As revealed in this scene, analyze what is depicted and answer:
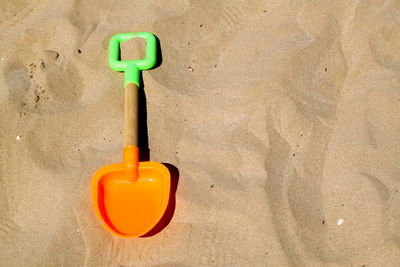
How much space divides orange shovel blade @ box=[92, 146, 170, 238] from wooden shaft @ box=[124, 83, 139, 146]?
4 cm

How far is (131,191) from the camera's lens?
167 cm

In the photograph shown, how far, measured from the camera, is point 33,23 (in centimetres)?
201

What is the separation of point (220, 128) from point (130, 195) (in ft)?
1.39

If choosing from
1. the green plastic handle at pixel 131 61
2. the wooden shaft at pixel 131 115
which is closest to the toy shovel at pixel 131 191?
the wooden shaft at pixel 131 115

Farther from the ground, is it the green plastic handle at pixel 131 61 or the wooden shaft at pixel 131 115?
the green plastic handle at pixel 131 61

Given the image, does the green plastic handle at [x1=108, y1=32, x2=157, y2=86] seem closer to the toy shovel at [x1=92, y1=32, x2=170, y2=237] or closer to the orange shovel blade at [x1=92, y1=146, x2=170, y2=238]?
the toy shovel at [x1=92, y1=32, x2=170, y2=237]

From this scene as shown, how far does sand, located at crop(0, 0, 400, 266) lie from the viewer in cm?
157

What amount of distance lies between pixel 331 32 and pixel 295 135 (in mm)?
515

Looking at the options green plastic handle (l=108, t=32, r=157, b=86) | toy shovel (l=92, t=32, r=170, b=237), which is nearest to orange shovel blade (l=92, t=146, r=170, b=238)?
toy shovel (l=92, t=32, r=170, b=237)

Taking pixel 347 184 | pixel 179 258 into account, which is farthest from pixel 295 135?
pixel 179 258

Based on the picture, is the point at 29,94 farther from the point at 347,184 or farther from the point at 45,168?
the point at 347,184

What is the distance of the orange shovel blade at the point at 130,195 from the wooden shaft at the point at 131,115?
0.14 ft

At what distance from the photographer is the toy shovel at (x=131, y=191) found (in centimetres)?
158

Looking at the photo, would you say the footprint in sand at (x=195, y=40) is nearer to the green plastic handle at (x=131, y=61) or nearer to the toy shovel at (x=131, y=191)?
the green plastic handle at (x=131, y=61)
